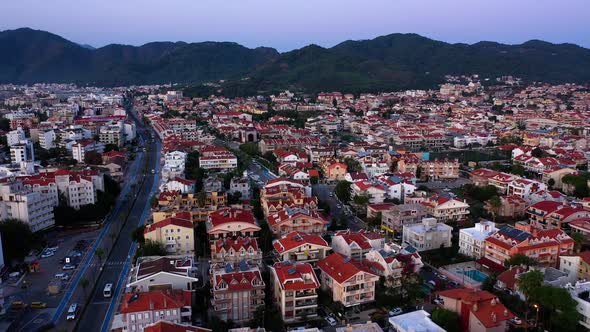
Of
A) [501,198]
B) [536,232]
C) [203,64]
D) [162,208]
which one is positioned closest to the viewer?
[536,232]

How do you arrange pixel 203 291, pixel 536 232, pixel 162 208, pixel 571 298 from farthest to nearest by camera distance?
pixel 162 208, pixel 536 232, pixel 203 291, pixel 571 298

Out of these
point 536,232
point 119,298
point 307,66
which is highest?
point 307,66

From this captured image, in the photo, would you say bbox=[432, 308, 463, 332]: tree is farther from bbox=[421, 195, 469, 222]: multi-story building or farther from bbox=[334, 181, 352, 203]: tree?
bbox=[334, 181, 352, 203]: tree

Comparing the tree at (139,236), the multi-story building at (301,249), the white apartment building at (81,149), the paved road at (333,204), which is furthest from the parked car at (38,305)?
the white apartment building at (81,149)

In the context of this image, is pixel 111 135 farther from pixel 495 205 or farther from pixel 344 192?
pixel 495 205

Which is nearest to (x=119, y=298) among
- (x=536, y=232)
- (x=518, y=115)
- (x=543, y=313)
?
(x=543, y=313)

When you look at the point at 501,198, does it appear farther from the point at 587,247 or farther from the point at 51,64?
the point at 51,64

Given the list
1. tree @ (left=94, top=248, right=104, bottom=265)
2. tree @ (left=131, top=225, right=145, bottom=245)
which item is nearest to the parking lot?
tree @ (left=94, top=248, right=104, bottom=265)
